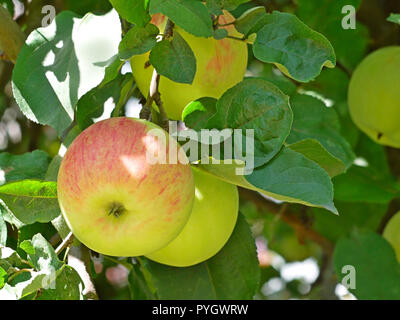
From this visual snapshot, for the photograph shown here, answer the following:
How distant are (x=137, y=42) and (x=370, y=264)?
85 cm

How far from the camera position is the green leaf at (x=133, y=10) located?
92 centimetres

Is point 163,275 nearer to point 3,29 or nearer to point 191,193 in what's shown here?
point 191,193

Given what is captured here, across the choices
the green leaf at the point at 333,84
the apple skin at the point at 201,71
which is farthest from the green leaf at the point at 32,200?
the green leaf at the point at 333,84

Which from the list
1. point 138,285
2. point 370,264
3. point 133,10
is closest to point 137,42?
point 133,10

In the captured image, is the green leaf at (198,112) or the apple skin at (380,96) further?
the apple skin at (380,96)

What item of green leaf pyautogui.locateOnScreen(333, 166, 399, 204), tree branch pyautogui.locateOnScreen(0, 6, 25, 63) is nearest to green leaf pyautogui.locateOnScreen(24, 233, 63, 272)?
tree branch pyautogui.locateOnScreen(0, 6, 25, 63)

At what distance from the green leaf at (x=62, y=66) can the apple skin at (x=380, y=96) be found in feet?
2.70

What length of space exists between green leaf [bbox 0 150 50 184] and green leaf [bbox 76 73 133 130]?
142mm

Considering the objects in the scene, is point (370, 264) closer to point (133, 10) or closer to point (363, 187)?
point (363, 187)

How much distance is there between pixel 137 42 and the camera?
0.93 meters

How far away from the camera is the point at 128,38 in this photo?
919mm

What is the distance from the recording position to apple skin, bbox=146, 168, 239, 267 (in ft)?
3.26

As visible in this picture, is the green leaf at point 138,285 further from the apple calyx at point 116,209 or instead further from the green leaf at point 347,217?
the green leaf at point 347,217

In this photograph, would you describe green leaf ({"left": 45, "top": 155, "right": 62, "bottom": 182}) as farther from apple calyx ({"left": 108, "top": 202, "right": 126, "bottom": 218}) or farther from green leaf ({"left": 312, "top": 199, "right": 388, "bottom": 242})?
green leaf ({"left": 312, "top": 199, "right": 388, "bottom": 242})
